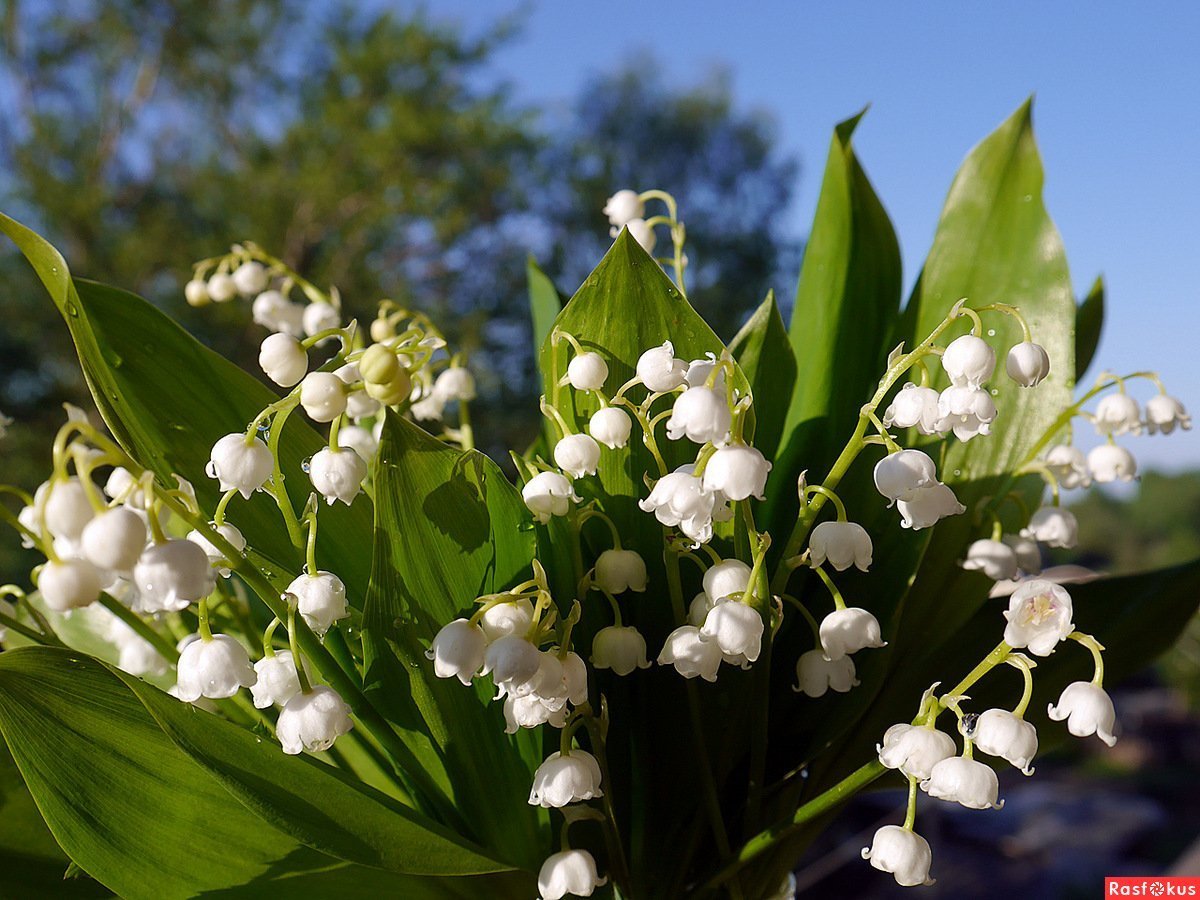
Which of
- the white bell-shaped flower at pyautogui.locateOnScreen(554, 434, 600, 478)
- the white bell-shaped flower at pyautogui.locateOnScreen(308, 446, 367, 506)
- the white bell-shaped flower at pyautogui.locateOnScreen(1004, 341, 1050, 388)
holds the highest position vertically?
the white bell-shaped flower at pyautogui.locateOnScreen(1004, 341, 1050, 388)

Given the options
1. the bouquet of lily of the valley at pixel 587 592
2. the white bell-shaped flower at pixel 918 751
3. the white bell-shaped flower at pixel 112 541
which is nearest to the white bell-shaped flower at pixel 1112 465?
the bouquet of lily of the valley at pixel 587 592

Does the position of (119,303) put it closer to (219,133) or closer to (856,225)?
(856,225)

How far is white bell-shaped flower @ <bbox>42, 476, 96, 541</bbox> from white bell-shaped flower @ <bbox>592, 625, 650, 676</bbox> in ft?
0.58

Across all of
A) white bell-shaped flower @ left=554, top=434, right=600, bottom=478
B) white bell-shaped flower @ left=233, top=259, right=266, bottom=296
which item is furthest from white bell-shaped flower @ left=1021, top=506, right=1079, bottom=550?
white bell-shaped flower @ left=233, top=259, right=266, bottom=296

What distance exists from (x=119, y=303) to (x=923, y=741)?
33 cm

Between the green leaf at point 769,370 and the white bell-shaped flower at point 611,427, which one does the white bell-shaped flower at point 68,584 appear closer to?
the white bell-shaped flower at point 611,427

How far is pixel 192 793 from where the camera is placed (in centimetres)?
33

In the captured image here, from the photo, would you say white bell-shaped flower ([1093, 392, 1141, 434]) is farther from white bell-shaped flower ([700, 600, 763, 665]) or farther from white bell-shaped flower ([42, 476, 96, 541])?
white bell-shaped flower ([42, 476, 96, 541])

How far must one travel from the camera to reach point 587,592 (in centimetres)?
37

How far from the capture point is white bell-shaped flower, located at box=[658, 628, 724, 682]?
0.32 meters

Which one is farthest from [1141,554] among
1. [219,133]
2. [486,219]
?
[219,133]

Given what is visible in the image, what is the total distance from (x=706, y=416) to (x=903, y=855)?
168mm

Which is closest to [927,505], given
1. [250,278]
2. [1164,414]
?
[1164,414]

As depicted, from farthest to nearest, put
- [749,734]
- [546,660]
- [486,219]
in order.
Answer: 1. [486,219]
2. [749,734]
3. [546,660]
